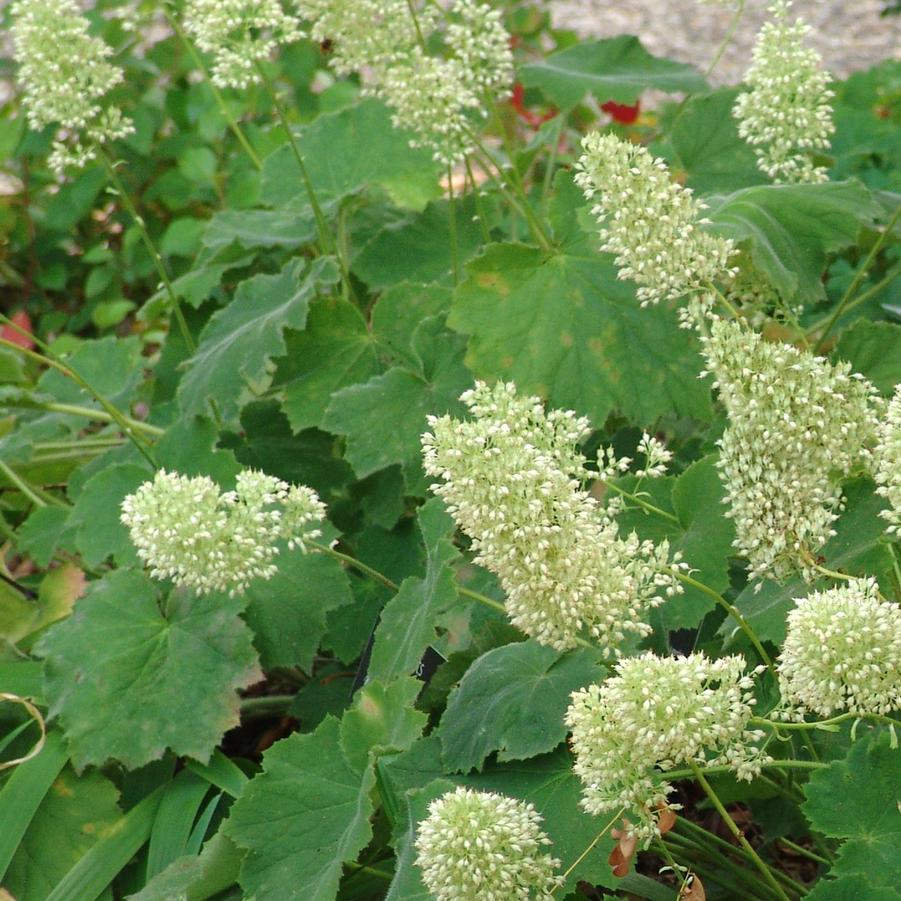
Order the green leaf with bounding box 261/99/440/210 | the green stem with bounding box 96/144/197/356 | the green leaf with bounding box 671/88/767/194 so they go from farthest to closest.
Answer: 1. the green leaf with bounding box 261/99/440/210
2. the green leaf with bounding box 671/88/767/194
3. the green stem with bounding box 96/144/197/356

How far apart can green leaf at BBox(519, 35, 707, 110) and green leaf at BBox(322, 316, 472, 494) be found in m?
0.71

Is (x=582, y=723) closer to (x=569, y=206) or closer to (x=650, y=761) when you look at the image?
(x=650, y=761)

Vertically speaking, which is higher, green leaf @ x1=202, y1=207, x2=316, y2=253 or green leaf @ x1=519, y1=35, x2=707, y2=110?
green leaf @ x1=519, y1=35, x2=707, y2=110

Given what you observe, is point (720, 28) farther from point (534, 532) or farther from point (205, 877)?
point (534, 532)

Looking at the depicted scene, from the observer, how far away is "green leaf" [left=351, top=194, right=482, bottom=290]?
2799 millimetres

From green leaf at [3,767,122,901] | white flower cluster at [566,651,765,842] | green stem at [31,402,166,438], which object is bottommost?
green leaf at [3,767,122,901]

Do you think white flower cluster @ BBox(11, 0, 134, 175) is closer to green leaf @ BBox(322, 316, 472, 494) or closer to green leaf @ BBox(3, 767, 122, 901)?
green leaf @ BBox(322, 316, 472, 494)

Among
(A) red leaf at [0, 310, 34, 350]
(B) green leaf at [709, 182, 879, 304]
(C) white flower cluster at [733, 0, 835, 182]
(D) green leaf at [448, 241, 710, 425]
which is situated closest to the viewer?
(C) white flower cluster at [733, 0, 835, 182]

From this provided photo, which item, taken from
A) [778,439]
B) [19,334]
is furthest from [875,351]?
[19,334]

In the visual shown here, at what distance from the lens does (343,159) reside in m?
2.96

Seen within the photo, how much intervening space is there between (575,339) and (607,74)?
0.94m

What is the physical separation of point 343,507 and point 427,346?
0.39 meters

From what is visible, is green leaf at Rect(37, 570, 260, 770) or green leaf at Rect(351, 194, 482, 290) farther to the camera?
green leaf at Rect(351, 194, 482, 290)

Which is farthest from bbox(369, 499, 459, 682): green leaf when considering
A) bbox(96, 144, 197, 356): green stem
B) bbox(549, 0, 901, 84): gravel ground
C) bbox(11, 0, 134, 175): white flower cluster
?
bbox(549, 0, 901, 84): gravel ground
